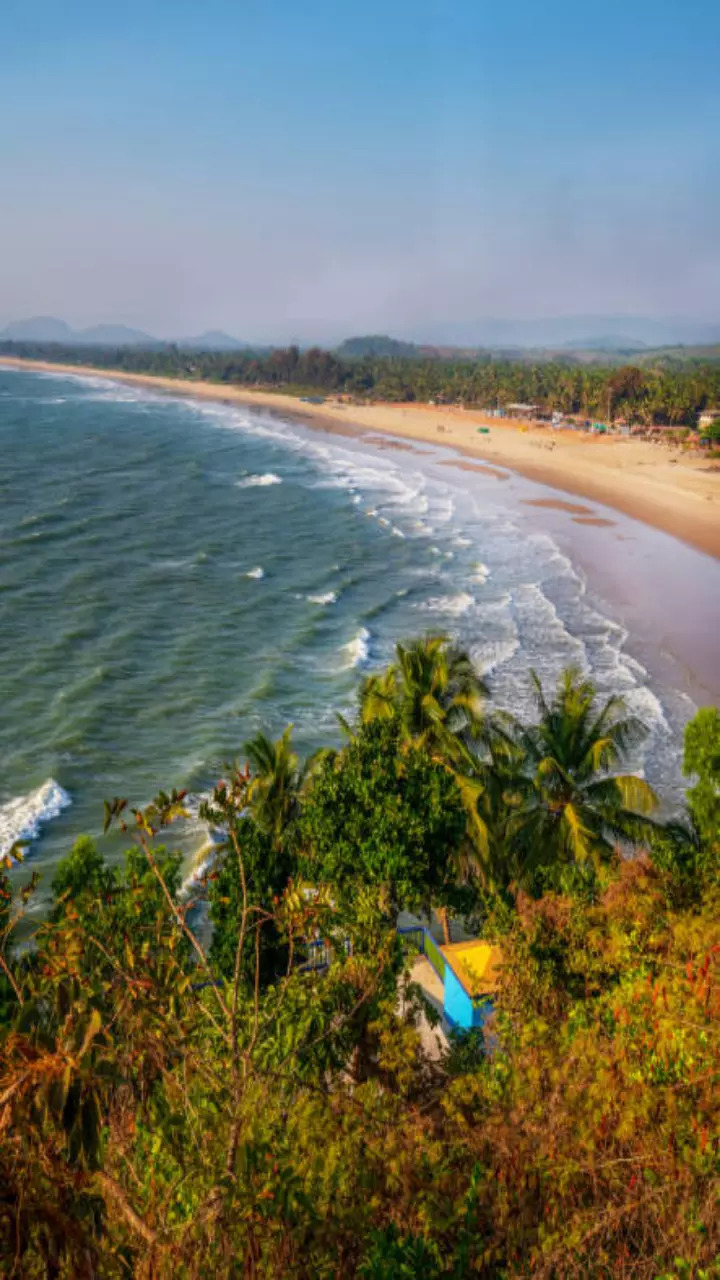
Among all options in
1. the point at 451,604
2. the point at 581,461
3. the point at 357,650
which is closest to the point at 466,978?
the point at 357,650

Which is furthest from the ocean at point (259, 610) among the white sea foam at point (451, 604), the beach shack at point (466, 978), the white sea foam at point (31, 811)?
the beach shack at point (466, 978)

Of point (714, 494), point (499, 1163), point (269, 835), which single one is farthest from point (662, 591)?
point (499, 1163)

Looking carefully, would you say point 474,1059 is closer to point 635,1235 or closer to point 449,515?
point 635,1235

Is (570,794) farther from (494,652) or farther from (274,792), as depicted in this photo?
(494,652)

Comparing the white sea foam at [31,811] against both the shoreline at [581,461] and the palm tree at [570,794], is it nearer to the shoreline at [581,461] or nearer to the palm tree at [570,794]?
the palm tree at [570,794]

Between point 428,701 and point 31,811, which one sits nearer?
point 428,701

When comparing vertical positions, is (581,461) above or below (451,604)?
above
